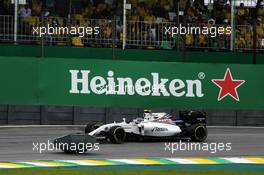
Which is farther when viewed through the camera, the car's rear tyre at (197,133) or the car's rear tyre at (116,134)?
the car's rear tyre at (197,133)

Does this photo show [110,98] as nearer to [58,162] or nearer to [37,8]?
[37,8]

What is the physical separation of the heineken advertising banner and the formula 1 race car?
13.5 ft

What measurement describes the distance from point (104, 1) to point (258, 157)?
33.8 feet

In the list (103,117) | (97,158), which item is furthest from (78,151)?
(103,117)

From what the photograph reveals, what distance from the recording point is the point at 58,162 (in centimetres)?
1547

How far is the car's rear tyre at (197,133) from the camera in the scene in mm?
19781

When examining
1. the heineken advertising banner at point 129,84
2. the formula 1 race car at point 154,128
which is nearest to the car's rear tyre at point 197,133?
the formula 1 race car at point 154,128

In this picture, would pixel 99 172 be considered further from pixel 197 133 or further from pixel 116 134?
Answer: pixel 197 133

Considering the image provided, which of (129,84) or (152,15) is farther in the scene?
(152,15)

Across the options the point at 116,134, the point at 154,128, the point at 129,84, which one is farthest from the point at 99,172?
the point at 129,84

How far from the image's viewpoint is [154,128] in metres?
19.4

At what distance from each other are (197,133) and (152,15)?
7302 millimetres

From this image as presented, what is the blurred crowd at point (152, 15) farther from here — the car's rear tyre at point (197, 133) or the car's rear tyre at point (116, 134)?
the car's rear tyre at point (116, 134)

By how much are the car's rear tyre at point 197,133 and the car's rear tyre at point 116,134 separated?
1820mm
